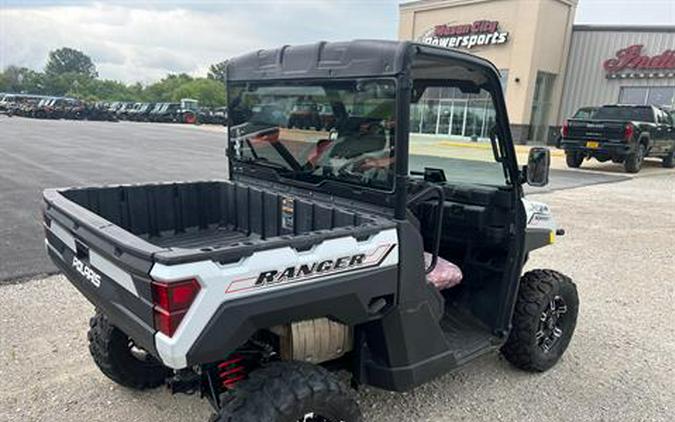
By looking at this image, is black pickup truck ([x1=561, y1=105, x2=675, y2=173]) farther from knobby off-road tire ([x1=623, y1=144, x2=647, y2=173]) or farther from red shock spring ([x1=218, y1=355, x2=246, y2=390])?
red shock spring ([x1=218, y1=355, x2=246, y2=390])

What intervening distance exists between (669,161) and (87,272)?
20.0 metres

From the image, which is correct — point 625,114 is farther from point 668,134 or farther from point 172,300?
point 172,300

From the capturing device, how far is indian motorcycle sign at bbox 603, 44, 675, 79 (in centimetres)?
2272

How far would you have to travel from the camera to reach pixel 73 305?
404 centimetres

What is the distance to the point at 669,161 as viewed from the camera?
57.2ft

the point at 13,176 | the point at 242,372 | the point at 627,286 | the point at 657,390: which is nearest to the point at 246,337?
the point at 242,372

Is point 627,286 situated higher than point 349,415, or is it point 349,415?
point 349,415

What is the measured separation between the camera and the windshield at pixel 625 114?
1542 cm

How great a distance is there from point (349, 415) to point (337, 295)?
1.93 ft

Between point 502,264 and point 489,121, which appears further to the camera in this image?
point 502,264

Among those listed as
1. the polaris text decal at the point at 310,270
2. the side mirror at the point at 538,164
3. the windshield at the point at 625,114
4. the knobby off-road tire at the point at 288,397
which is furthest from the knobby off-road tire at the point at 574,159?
the knobby off-road tire at the point at 288,397

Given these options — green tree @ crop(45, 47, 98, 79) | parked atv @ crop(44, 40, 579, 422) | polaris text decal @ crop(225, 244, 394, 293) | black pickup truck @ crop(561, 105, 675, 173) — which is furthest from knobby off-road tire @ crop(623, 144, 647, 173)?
green tree @ crop(45, 47, 98, 79)

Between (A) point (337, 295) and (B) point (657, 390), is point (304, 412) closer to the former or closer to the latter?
(A) point (337, 295)

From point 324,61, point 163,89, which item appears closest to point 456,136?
point 324,61
